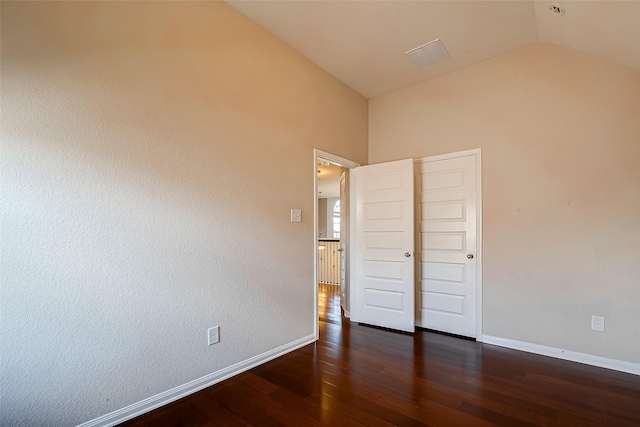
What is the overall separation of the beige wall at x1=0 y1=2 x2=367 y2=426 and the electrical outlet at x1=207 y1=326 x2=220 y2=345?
0.04m

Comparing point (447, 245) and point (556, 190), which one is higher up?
point (556, 190)

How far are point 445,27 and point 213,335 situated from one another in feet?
10.7

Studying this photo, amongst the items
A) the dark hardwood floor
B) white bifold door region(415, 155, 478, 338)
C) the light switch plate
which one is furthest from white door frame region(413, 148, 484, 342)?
the light switch plate

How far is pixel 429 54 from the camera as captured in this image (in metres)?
3.08

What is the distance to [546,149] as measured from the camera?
286 cm

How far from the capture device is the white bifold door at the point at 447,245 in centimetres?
326

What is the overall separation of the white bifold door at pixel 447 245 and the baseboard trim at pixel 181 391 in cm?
174

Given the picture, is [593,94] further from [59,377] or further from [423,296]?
[59,377]

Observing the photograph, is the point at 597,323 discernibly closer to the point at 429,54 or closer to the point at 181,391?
the point at 429,54

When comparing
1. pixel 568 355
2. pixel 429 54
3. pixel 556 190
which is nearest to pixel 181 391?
pixel 568 355

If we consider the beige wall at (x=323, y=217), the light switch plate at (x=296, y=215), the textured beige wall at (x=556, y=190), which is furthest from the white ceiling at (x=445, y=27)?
the beige wall at (x=323, y=217)

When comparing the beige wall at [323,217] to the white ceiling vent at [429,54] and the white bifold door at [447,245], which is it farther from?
the white ceiling vent at [429,54]

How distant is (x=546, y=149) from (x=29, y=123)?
391 cm

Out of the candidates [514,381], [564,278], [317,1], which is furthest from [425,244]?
[317,1]
